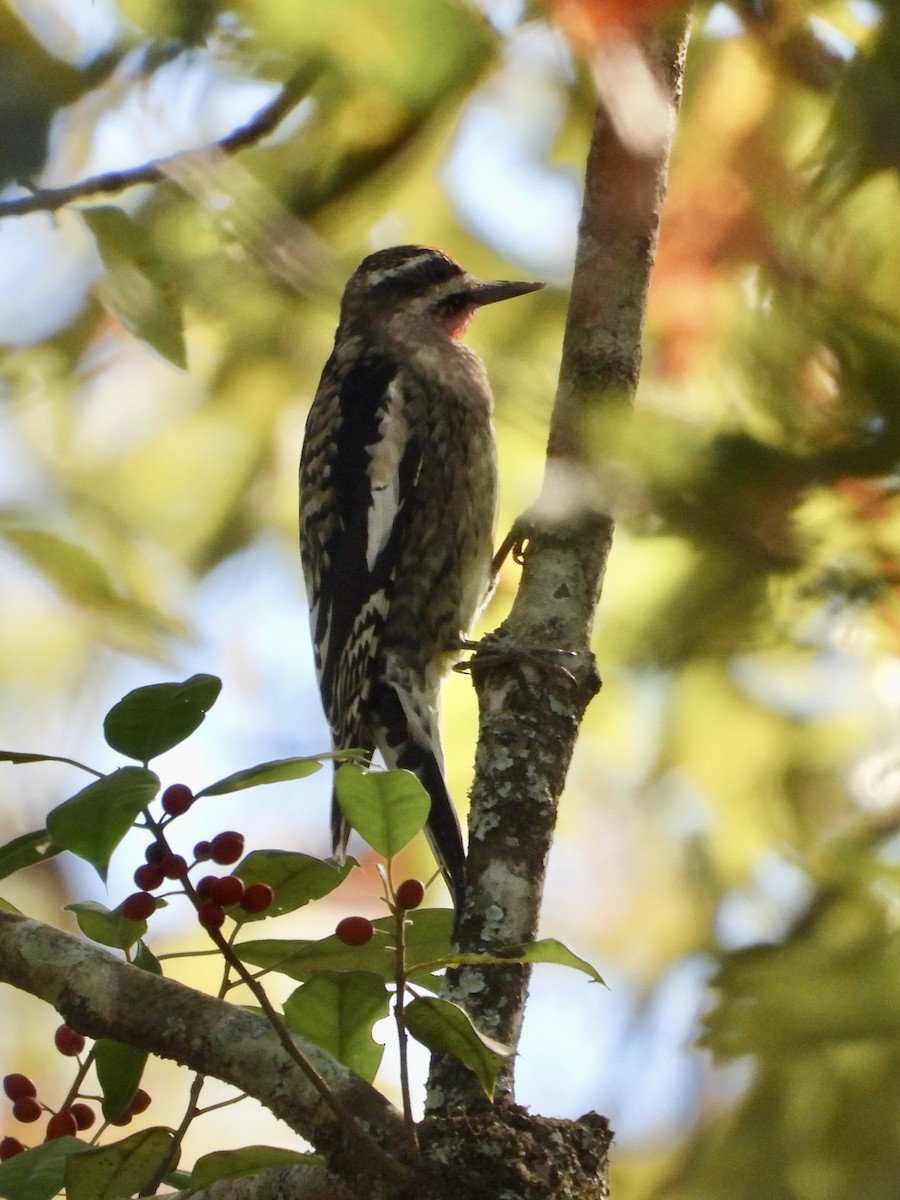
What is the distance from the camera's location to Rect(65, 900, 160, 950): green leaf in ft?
4.11

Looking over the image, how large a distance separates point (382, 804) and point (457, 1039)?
20 cm

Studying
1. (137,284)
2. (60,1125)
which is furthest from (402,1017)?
(137,284)

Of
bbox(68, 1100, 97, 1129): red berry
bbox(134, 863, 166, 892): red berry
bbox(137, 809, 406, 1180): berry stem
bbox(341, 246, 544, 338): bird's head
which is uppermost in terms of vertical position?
bbox(341, 246, 544, 338): bird's head

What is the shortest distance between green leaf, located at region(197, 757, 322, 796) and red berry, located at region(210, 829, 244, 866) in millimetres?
211

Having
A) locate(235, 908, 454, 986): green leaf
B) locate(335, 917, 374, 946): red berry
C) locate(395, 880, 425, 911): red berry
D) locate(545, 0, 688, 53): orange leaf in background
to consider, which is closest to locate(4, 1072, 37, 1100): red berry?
locate(235, 908, 454, 986): green leaf

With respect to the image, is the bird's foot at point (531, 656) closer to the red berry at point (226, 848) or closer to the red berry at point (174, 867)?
the red berry at point (226, 848)

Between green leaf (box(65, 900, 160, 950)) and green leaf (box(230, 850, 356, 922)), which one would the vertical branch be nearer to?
green leaf (box(230, 850, 356, 922))

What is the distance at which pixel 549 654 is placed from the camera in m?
2.01

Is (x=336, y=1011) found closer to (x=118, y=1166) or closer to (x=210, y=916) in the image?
(x=210, y=916)

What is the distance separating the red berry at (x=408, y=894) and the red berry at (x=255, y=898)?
0.51 ft

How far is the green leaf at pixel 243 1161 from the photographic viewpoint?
3.80ft

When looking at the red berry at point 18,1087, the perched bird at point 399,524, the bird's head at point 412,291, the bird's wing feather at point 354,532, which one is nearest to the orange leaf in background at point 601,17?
the red berry at point 18,1087

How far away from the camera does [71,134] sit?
204 cm

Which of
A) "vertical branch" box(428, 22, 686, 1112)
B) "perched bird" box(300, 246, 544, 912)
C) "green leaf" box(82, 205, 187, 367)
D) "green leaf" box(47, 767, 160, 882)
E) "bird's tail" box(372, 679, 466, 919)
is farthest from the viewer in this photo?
"perched bird" box(300, 246, 544, 912)
